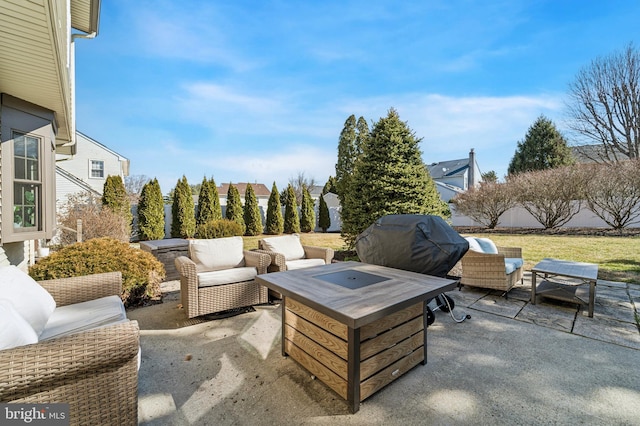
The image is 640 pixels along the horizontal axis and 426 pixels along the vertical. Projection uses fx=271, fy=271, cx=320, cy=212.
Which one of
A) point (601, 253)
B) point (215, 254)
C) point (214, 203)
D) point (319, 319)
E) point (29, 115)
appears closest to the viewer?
point (319, 319)

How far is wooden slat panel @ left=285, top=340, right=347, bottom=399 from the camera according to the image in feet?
6.22

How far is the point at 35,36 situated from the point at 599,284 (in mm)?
7790

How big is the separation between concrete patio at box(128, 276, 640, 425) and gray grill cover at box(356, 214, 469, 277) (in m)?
0.79

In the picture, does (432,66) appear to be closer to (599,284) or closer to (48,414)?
(599,284)

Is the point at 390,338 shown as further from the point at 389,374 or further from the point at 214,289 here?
the point at 214,289

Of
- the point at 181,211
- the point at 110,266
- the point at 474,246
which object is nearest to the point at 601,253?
the point at 474,246

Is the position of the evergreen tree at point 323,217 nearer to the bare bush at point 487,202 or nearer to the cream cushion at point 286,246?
the bare bush at point 487,202

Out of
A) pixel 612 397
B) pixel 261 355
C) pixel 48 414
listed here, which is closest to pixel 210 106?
pixel 261 355

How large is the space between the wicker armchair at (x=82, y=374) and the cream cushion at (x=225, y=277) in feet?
5.81

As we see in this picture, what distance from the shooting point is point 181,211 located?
11781mm

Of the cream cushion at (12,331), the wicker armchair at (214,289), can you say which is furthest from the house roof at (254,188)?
the cream cushion at (12,331)

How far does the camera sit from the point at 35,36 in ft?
6.45

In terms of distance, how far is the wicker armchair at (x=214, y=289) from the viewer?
3.28 m

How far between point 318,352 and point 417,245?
1525 mm
